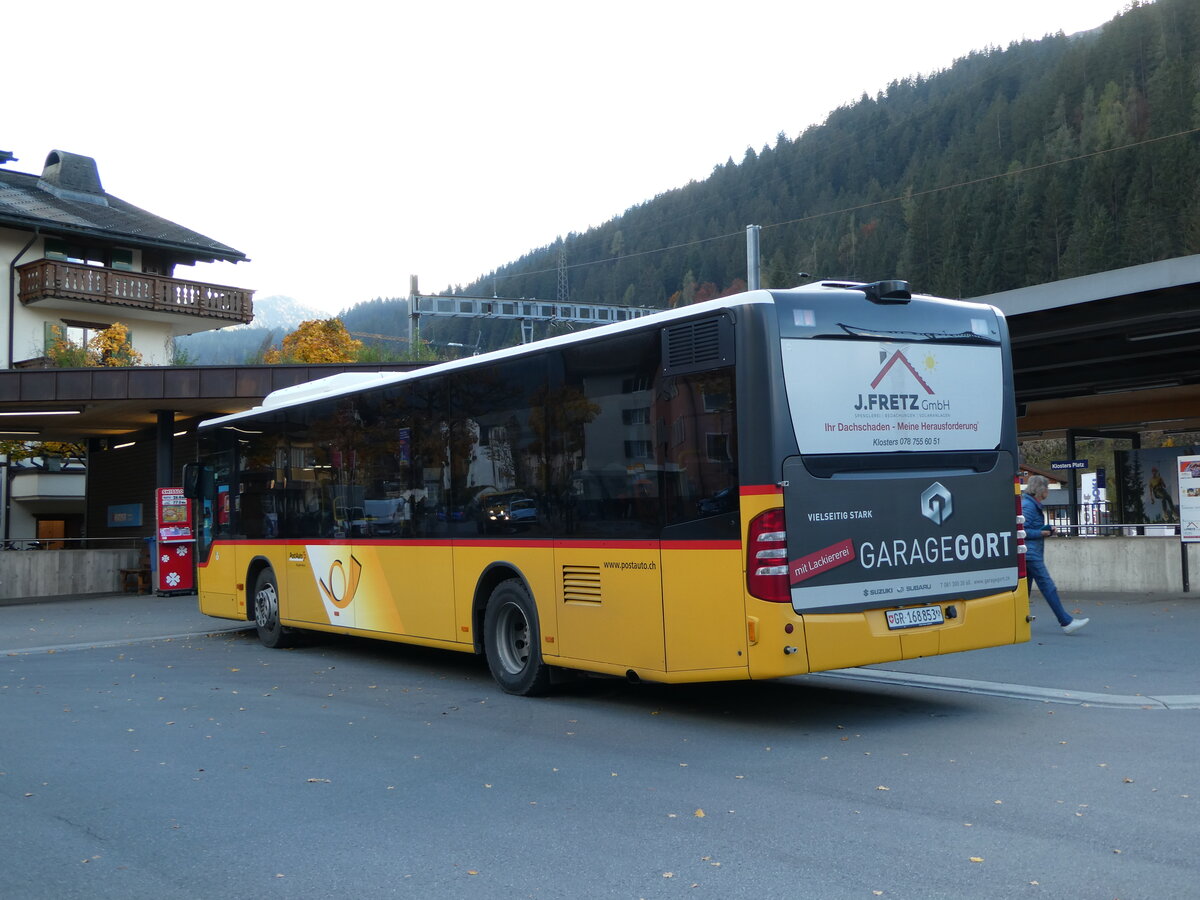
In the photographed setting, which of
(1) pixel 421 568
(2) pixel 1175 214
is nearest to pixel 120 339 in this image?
(1) pixel 421 568

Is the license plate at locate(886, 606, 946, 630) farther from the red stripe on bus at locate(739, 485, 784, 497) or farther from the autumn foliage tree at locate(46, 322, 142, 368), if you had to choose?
the autumn foliage tree at locate(46, 322, 142, 368)

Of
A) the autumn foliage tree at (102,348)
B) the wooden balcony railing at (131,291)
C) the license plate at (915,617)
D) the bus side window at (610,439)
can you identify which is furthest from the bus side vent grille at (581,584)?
the wooden balcony railing at (131,291)

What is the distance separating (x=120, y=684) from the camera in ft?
39.4

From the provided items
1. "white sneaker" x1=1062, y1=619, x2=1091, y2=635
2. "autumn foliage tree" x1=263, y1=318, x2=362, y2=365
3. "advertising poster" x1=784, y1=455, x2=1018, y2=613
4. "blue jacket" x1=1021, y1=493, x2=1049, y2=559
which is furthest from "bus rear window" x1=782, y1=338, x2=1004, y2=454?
"autumn foliage tree" x1=263, y1=318, x2=362, y2=365

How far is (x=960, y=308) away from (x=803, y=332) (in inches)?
64.1

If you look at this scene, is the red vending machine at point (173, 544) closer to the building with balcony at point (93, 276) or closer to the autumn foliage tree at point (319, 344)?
the building with balcony at point (93, 276)

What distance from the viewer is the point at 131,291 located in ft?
135

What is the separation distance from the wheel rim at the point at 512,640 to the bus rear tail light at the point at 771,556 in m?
3.10

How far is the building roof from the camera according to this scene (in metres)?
41.0

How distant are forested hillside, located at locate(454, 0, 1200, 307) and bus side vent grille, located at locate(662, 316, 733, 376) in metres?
66.8

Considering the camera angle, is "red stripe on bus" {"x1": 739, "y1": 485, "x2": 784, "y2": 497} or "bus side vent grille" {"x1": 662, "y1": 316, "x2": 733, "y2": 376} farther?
"bus side vent grille" {"x1": 662, "y1": 316, "x2": 733, "y2": 376}

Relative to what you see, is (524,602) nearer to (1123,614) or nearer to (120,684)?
(120,684)

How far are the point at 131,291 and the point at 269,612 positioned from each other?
29.5 meters

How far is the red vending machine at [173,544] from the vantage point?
2573 centimetres
